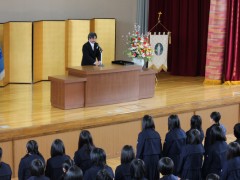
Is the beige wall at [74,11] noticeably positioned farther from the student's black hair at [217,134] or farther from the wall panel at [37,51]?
the student's black hair at [217,134]

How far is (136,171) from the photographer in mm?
5441

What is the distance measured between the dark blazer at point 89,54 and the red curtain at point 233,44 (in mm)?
3555

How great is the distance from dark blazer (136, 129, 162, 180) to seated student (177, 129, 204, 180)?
62cm

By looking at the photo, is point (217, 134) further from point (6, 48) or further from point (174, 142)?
point (6, 48)

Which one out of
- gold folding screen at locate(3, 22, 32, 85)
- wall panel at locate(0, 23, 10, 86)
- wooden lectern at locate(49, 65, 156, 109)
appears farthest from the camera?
gold folding screen at locate(3, 22, 32, 85)

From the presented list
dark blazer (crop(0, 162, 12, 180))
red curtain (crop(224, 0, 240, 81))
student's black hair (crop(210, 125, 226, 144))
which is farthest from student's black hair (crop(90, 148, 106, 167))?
red curtain (crop(224, 0, 240, 81))

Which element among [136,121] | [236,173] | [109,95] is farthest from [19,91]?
[236,173]

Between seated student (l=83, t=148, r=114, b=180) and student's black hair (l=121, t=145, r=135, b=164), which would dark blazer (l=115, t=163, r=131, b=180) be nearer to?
student's black hair (l=121, t=145, r=135, b=164)

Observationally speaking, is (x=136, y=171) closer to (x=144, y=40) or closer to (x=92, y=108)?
(x=92, y=108)

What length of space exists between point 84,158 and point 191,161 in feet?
4.32

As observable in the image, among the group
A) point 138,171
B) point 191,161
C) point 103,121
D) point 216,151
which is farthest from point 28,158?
point 103,121

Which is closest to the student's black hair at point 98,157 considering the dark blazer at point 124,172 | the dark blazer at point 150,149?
the dark blazer at point 124,172

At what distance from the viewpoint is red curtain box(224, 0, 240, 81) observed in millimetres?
13273

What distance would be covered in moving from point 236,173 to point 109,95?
16.6 feet
